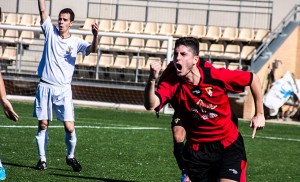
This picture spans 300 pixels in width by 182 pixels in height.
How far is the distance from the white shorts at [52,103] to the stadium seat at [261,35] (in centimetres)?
1664

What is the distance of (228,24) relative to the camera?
29.3m

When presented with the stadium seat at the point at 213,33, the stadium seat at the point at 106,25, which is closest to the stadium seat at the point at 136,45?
the stadium seat at the point at 106,25

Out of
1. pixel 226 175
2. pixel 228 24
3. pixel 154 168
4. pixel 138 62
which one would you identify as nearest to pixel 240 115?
pixel 138 62

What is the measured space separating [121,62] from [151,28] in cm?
248

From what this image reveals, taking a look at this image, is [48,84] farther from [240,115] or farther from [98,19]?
[98,19]

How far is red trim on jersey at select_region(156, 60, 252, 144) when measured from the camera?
7.42m

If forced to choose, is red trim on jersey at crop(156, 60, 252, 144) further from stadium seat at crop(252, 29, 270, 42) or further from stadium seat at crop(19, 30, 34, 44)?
stadium seat at crop(252, 29, 270, 42)

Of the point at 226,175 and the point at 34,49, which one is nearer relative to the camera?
the point at 226,175

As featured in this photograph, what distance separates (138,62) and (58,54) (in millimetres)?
14195

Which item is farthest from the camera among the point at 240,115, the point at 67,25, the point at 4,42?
the point at 4,42

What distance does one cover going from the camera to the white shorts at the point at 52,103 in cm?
1076

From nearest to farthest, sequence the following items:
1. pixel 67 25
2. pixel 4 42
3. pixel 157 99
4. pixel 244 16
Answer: pixel 157 99 < pixel 67 25 < pixel 4 42 < pixel 244 16

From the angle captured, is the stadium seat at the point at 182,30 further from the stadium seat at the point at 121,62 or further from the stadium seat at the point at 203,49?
the stadium seat at the point at 121,62

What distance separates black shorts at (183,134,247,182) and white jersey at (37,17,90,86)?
3.64m
